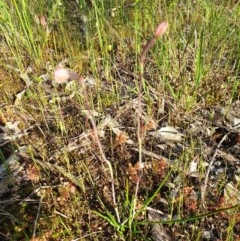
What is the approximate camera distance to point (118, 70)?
2.79 meters

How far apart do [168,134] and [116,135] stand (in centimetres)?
36

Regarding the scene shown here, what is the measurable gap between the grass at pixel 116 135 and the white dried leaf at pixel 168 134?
0.04 metres

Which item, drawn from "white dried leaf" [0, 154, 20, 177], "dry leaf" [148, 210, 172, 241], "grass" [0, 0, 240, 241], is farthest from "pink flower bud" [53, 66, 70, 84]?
"white dried leaf" [0, 154, 20, 177]

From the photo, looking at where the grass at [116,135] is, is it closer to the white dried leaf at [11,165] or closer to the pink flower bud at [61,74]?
the white dried leaf at [11,165]

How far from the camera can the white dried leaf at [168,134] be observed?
2225 millimetres

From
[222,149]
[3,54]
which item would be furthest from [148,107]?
[3,54]

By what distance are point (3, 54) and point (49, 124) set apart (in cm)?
100

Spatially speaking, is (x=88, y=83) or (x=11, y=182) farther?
(x=88, y=83)

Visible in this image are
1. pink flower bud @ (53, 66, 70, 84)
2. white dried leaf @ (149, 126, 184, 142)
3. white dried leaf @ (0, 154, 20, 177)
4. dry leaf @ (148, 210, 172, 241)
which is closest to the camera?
pink flower bud @ (53, 66, 70, 84)

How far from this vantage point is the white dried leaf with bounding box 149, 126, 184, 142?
7.30ft

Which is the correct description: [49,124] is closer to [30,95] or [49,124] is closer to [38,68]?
[30,95]

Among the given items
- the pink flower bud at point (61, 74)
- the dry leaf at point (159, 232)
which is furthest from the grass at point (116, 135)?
the pink flower bud at point (61, 74)

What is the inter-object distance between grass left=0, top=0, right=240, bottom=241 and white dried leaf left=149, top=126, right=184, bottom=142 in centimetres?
4

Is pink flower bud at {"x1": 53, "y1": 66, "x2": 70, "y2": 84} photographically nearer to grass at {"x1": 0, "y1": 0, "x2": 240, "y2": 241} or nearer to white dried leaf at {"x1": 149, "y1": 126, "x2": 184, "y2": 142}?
grass at {"x1": 0, "y1": 0, "x2": 240, "y2": 241}
